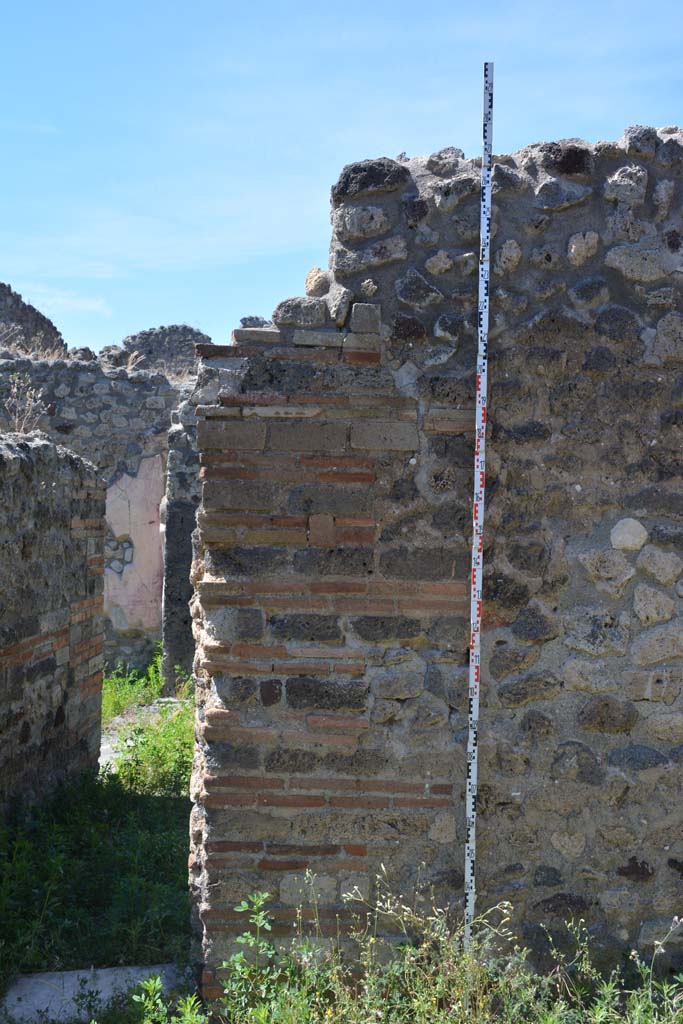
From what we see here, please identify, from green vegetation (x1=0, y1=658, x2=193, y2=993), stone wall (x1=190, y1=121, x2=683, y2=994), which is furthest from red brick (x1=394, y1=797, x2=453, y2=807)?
green vegetation (x1=0, y1=658, x2=193, y2=993)

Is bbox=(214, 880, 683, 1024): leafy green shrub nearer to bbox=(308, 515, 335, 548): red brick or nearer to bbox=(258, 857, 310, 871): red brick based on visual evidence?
bbox=(258, 857, 310, 871): red brick

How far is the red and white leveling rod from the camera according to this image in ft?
11.3

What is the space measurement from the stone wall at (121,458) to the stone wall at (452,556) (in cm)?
728

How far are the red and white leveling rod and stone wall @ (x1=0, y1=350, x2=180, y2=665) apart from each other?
298 inches

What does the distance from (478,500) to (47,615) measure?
3483 mm

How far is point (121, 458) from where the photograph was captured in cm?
1076

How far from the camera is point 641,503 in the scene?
3.55m

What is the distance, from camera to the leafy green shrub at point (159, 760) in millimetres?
Result: 6449

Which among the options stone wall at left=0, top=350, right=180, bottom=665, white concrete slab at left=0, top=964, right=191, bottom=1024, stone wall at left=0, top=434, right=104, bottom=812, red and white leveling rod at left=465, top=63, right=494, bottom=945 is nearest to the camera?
red and white leveling rod at left=465, top=63, right=494, bottom=945

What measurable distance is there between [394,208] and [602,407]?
1.07 m

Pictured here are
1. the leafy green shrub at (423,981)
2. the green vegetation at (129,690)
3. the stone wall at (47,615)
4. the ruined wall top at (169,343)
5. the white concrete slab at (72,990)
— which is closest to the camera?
the leafy green shrub at (423,981)

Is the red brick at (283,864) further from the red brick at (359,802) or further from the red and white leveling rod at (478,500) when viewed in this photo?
the red and white leveling rod at (478,500)

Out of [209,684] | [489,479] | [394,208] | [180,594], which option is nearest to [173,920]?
[209,684]

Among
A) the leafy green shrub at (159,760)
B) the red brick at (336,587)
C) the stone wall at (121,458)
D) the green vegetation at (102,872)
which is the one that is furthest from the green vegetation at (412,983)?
the stone wall at (121,458)
